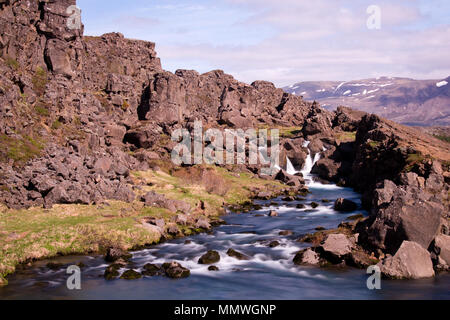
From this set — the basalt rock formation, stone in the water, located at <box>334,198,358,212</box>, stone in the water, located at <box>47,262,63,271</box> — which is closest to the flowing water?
stone in the water, located at <box>47,262,63,271</box>

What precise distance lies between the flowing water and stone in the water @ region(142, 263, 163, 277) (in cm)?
76

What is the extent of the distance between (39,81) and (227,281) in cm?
6092

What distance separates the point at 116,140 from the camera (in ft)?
297

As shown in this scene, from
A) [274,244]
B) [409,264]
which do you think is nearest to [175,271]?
[274,244]

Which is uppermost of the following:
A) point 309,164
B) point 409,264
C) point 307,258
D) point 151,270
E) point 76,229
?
point 309,164

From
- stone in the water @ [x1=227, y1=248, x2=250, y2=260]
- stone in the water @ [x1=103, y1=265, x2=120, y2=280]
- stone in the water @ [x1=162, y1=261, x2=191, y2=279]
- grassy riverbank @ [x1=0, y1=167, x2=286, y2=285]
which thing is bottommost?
stone in the water @ [x1=227, y1=248, x2=250, y2=260]

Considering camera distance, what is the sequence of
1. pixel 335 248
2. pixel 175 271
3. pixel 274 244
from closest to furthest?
pixel 175 271, pixel 335 248, pixel 274 244

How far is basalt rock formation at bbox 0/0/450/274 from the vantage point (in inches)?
1492

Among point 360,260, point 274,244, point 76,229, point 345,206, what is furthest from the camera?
point 345,206

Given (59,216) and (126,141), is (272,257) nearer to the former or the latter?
(59,216)

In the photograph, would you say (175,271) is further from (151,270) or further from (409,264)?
(409,264)

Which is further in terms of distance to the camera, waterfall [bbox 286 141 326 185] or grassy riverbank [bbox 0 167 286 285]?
waterfall [bbox 286 141 326 185]

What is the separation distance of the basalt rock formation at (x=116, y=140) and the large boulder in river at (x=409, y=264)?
216 centimetres

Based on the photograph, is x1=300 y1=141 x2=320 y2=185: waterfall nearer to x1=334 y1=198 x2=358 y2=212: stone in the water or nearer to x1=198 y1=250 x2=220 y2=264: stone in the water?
x1=334 y1=198 x2=358 y2=212: stone in the water
